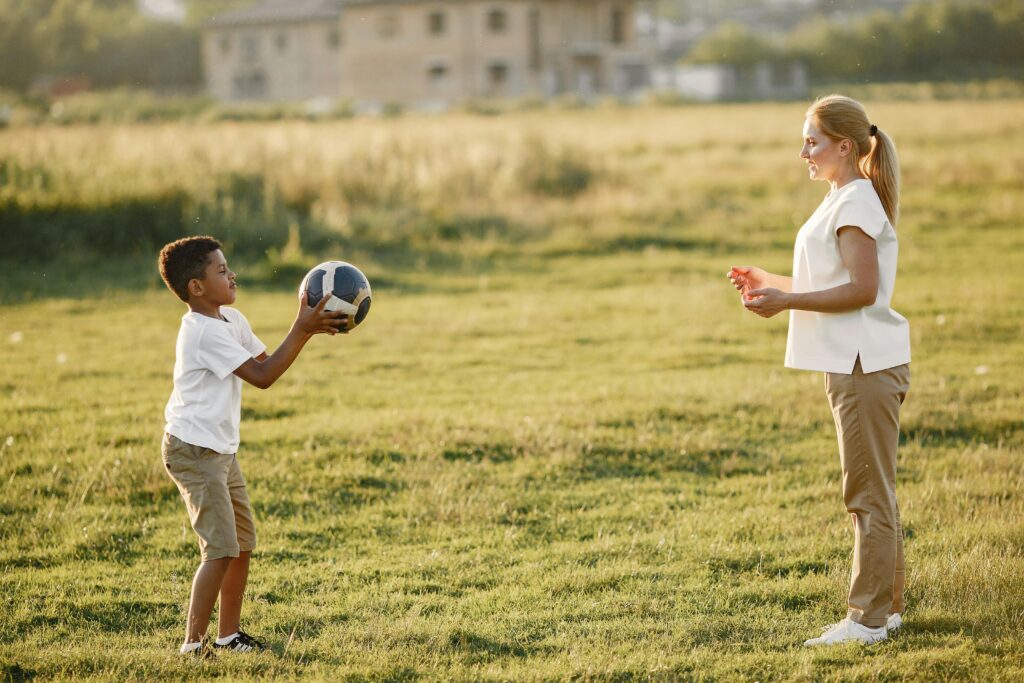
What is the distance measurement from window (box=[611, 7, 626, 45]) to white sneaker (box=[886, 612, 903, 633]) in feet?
200

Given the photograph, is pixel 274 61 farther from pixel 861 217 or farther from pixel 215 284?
pixel 861 217

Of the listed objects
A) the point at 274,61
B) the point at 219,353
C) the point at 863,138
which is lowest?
the point at 219,353

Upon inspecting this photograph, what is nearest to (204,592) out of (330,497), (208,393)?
(208,393)

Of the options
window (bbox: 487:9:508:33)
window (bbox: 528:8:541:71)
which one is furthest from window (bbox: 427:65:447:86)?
window (bbox: 528:8:541:71)

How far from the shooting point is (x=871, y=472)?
15.0 feet

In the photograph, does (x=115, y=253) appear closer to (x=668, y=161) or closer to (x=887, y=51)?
(x=668, y=161)

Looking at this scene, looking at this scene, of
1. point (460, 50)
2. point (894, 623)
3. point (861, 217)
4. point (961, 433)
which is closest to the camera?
point (861, 217)

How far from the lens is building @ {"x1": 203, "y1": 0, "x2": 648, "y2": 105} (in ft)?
186

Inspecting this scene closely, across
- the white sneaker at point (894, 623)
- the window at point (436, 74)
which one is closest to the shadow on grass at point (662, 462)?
the white sneaker at point (894, 623)

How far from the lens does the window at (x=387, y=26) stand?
189 ft

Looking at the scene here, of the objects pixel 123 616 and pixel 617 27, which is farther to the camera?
pixel 617 27

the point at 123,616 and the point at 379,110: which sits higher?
the point at 379,110

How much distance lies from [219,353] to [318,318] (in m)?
0.44

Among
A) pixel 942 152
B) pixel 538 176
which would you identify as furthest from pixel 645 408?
pixel 942 152
